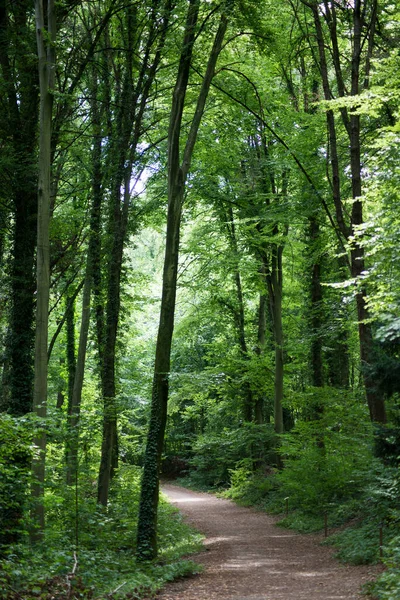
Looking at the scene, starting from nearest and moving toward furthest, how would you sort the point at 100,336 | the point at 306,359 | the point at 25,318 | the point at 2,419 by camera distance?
the point at 2,419
the point at 25,318
the point at 100,336
the point at 306,359

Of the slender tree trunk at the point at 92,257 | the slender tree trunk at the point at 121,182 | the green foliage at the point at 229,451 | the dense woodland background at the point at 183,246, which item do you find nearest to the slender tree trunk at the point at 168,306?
the dense woodland background at the point at 183,246

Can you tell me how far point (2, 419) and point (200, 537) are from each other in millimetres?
7988

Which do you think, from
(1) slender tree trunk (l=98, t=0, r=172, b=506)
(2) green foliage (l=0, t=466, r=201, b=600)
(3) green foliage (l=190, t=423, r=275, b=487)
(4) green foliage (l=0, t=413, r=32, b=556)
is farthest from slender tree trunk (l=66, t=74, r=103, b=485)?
(3) green foliage (l=190, t=423, r=275, b=487)

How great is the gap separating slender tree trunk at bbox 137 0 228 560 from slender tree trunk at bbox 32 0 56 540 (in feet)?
6.52

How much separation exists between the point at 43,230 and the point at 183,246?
12.3 m

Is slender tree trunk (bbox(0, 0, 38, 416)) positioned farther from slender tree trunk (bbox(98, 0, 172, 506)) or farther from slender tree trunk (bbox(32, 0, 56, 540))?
slender tree trunk (bbox(98, 0, 172, 506))

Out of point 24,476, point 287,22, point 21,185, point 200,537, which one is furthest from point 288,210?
point 24,476

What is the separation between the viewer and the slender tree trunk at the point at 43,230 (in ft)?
31.8

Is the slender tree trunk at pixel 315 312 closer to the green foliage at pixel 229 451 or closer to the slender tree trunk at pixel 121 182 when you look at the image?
the green foliage at pixel 229 451

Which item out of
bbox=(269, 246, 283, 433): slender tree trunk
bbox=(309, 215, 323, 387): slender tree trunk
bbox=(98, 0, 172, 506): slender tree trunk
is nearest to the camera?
bbox=(98, 0, 172, 506): slender tree trunk

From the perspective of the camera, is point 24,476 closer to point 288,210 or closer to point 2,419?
point 2,419

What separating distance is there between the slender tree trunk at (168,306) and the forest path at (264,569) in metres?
1.45

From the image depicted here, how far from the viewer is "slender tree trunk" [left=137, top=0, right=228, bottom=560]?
10578 millimetres

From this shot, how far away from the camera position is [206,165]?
18156 millimetres
